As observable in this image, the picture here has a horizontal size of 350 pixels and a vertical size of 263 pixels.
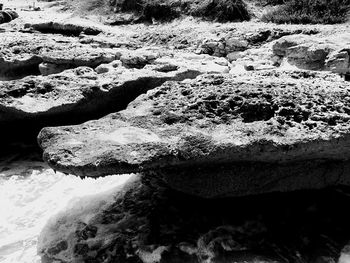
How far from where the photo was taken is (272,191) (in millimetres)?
4008

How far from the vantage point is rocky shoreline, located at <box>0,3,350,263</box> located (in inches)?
133

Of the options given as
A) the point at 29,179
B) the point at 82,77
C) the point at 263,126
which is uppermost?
the point at 263,126

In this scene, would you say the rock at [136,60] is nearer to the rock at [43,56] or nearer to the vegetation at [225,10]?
the rock at [43,56]

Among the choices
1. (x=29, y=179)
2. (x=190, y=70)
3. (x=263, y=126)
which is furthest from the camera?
(x=190, y=70)

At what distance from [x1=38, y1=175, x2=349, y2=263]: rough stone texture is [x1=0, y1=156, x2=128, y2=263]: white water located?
128 millimetres

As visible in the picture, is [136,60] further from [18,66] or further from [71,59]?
[18,66]

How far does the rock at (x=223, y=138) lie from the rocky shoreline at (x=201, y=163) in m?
0.01

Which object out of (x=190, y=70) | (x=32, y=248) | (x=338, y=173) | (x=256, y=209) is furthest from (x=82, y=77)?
(x=338, y=173)

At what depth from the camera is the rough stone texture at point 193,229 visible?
3.48 metres

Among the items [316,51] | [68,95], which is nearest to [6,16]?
[68,95]

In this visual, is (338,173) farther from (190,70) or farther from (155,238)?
(190,70)

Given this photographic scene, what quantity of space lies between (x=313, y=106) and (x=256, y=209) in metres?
1.14

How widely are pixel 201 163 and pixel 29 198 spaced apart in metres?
2.00

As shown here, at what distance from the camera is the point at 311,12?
7750mm
